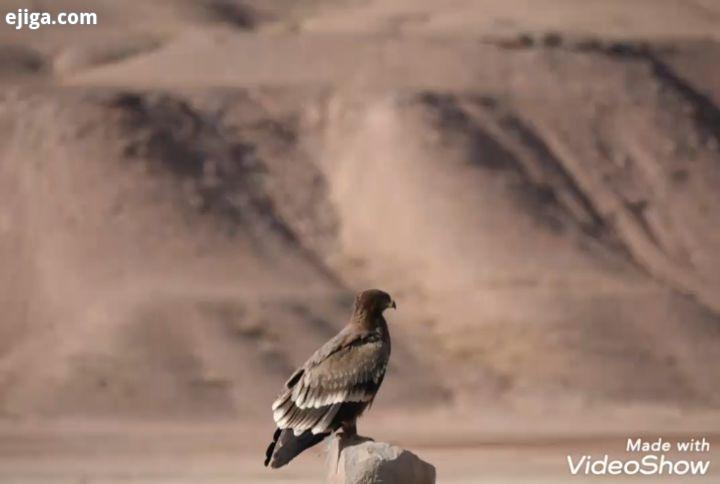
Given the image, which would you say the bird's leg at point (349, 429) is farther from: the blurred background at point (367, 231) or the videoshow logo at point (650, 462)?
the blurred background at point (367, 231)

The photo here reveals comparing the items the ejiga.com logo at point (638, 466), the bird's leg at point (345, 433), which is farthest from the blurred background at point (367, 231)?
the bird's leg at point (345, 433)

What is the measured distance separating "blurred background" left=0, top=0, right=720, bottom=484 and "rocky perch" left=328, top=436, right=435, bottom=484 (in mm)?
30751

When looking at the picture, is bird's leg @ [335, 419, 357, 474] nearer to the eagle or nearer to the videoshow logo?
the eagle

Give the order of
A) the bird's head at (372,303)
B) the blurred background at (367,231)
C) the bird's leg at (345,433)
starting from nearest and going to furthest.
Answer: the bird's leg at (345,433) → the bird's head at (372,303) → the blurred background at (367,231)

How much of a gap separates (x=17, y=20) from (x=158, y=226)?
17114mm

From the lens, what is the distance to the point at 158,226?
62.0m

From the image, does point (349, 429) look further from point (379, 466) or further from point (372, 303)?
point (372, 303)

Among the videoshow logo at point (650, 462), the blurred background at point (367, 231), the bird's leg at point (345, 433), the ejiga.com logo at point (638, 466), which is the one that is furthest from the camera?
the blurred background at point (367, 231)

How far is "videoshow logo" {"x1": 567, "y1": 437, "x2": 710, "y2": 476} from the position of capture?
38062 millimetres

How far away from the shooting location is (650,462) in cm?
4172

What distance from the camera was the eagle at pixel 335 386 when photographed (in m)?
13.4

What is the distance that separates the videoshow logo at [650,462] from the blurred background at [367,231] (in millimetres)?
1471

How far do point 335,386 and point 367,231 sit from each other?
169ft

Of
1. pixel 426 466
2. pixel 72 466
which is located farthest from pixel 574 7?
pixel 426 466
